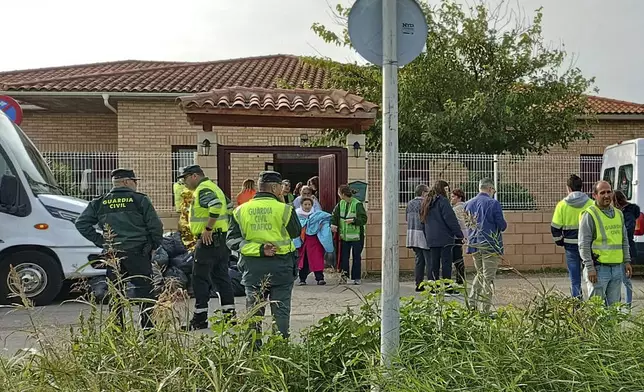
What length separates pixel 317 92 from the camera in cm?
1091

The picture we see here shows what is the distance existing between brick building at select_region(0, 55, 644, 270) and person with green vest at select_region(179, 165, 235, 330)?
454 centimetres

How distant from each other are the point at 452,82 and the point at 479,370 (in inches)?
395

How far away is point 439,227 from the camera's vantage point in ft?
27.6

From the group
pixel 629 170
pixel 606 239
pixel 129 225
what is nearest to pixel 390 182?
pixel 606 239

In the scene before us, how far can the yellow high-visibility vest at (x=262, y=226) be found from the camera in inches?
203

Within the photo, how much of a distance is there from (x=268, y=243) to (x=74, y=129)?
1256cm

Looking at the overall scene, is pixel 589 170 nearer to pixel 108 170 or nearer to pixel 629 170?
pixel 629 170

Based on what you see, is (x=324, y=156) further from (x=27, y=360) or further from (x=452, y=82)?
(x=27, y=360)

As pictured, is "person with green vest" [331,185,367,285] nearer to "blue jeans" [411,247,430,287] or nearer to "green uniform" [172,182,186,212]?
"blue jeans" [411,247,430,287]

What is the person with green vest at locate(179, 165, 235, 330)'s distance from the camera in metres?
6.45

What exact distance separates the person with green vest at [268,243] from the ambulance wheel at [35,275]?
4.20m

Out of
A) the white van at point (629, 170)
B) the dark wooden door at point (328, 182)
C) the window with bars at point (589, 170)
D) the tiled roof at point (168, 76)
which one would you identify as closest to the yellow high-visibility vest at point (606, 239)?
the white van at point (629, 170)

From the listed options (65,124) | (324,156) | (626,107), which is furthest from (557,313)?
(626,107)

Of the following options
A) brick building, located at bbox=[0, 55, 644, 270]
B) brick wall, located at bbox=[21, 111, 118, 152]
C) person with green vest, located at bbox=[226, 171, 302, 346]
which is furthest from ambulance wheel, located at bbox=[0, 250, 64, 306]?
brick wall, located at bbox=[21, 111, 118, 152]
